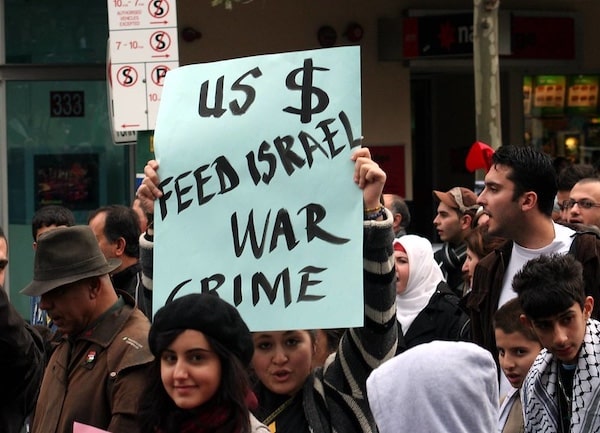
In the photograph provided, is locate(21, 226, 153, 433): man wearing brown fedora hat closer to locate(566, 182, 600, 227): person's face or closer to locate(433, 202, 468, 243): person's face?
locate(566, 182, 600, 227): person's face

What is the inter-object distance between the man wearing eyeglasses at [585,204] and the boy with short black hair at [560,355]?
122 inches

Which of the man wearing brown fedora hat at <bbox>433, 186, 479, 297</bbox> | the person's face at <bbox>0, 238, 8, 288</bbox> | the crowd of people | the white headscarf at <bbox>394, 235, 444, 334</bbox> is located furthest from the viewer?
the man wearing brown fedora hat at <bbox>433, 186, 479, 297</bbox>

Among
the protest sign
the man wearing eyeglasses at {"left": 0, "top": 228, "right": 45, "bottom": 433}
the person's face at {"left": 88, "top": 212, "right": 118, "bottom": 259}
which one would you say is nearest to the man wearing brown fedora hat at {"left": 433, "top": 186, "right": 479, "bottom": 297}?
the person's face at {"left": 88, "top": 212, "right": 118, "bottom": 259}

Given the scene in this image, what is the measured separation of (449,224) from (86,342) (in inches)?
177

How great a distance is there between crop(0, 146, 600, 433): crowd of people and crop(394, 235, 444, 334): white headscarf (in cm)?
146

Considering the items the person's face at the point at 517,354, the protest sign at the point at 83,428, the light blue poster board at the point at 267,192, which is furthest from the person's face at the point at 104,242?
the protest sign at the point at 83,428

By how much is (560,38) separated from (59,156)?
6.27 m

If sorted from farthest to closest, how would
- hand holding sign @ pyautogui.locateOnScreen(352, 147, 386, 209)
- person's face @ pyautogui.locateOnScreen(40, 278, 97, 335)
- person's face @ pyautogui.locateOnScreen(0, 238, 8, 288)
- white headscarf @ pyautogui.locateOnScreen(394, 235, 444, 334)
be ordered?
1. white headscarf @ pyautogui.locateOnScreen(394, 235, 444, 334)
2. person's face @ pyautogui.locateOnScreen(0, 238, 8, 288)
3. person's face @ pyautogui.locateOnScreen(40, 278, 97, 335)
4. hand holding sign @ pyautogui.locateOnScreen(352, 147, 386, 209)

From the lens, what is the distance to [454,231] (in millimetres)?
8867

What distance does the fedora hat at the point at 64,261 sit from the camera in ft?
15.7

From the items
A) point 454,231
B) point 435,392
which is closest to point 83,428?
point 435,392

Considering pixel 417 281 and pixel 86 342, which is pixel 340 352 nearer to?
pixel 86 342

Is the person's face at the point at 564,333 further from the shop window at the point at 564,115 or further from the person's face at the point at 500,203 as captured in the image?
the shop window at the point at 564,115

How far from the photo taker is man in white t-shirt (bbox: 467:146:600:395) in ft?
18.8
